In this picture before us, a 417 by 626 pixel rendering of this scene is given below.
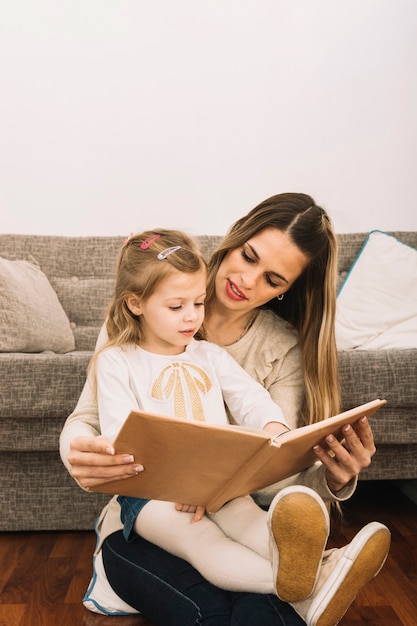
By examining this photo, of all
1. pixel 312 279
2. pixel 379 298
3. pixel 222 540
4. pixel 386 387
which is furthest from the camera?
pixel 379 298

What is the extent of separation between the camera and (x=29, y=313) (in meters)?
2.29

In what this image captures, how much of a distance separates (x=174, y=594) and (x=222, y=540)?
0.45 ft

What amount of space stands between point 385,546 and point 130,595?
55 cm

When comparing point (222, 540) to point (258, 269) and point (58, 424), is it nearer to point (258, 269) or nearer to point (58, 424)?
point (258, 269)

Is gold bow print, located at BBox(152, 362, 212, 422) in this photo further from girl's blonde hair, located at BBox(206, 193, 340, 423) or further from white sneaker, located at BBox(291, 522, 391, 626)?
white sneaker, located at BBox(291, 522, 391, 626)

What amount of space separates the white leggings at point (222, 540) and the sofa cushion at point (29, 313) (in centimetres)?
95

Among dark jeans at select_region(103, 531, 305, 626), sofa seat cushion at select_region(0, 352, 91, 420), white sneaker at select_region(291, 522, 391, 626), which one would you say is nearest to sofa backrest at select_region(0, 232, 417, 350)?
sofa seat cushion at select_region(0, 352, 91, 420)

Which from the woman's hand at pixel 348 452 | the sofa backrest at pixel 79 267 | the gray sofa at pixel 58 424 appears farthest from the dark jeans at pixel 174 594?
the sofa backrest at pixel 79 267

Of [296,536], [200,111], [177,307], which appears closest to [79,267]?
[200,111]

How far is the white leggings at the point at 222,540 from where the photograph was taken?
124 cm

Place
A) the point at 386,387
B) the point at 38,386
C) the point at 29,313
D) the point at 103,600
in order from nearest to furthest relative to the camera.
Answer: the point at 103,600 < the point at 38,386 < the point at 386,387 < the point at 29,313

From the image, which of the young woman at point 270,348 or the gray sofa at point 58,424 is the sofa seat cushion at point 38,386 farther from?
the young woman at point 270,348

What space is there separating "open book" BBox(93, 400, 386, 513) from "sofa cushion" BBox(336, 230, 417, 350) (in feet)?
4.21

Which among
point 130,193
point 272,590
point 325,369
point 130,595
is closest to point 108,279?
point 130,193
